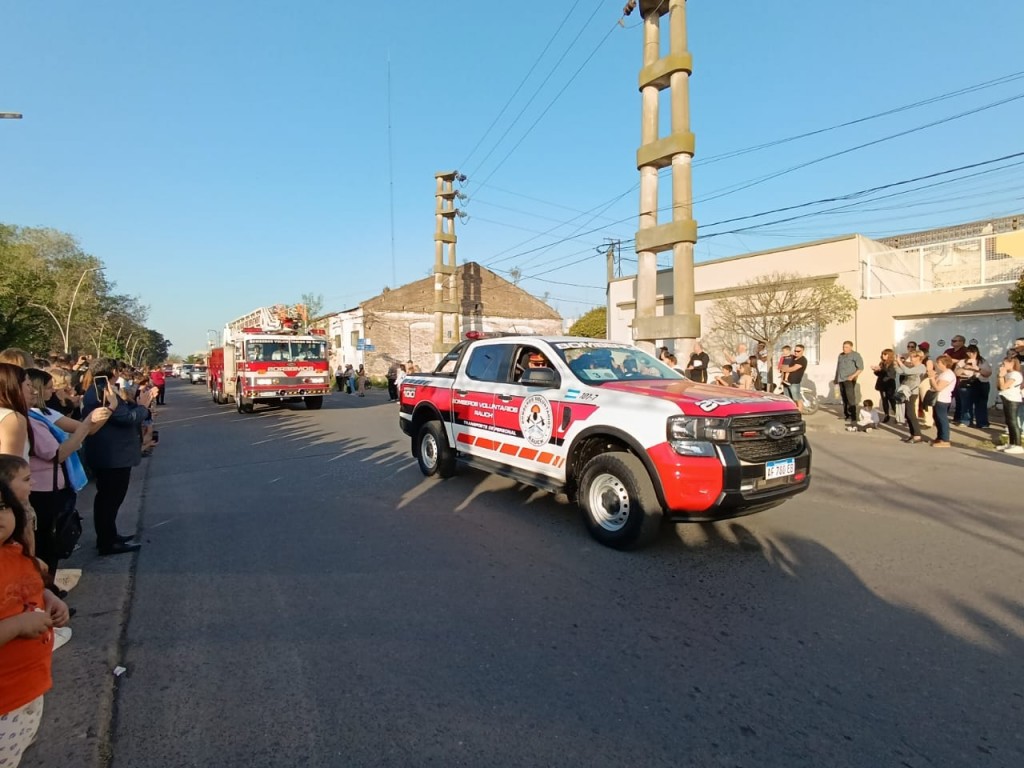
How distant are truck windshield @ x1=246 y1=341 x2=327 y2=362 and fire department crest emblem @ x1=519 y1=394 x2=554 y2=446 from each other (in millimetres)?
13734

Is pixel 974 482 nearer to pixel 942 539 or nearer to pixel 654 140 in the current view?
pixel 942 539

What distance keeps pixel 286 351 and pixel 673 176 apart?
12.6 metres

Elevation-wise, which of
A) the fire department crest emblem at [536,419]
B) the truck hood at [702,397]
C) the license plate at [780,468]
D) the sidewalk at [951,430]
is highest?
the truck hood at [702,397]

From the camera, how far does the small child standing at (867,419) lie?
39.2ft

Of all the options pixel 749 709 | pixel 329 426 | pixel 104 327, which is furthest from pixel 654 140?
pixel 104 327

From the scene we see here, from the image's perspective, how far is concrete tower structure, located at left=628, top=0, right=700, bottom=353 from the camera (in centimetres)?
1574

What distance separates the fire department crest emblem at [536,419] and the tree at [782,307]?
1257cm

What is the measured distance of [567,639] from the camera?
3396 millimetres

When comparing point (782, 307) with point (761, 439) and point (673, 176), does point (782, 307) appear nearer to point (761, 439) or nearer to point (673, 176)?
point (673, 176)

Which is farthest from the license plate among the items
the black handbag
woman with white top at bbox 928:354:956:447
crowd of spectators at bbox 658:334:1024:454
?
woman with white top at bbox 928:354:956:447

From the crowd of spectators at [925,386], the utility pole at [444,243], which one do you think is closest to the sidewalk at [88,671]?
the crowd of spectators at [925,386]

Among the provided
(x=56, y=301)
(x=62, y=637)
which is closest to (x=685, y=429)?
(x=62, y=637)

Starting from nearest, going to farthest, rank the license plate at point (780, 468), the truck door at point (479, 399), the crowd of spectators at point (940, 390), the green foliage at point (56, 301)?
the license plate at point (780, 468), the truck door at point (479, 399), the crowd of spectators at point (940, 390), the green foliage at point (56, 301)

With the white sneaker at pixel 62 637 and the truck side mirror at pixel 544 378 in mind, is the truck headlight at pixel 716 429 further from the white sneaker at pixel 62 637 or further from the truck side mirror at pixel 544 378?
the white sneaker at pixel 62 637
